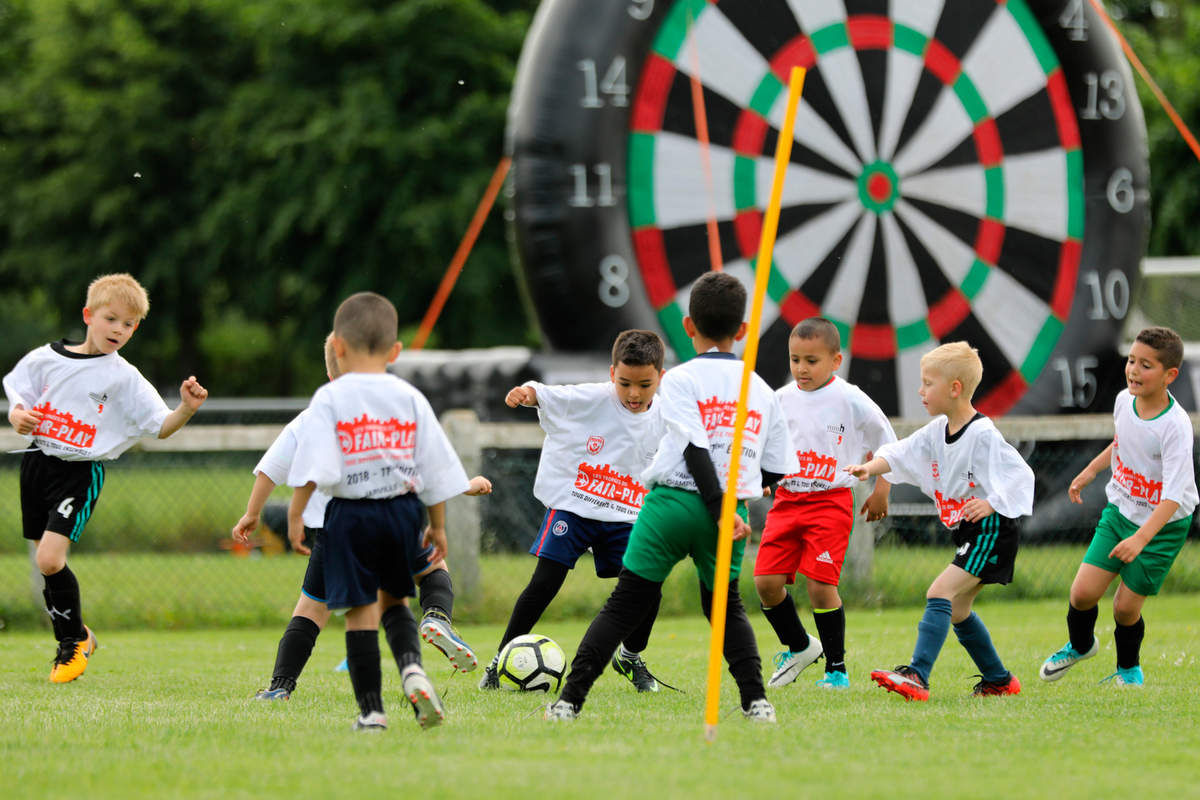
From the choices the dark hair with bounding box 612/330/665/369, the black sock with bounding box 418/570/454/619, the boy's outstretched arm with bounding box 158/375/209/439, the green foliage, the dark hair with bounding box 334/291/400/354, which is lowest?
the black sock with bounding box 418/570/454/619

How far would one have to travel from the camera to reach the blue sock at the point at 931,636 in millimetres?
5094

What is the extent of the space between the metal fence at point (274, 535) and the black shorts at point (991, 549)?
3329 mm

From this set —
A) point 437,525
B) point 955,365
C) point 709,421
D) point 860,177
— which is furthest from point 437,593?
point 860,177

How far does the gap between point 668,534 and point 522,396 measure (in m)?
0.95

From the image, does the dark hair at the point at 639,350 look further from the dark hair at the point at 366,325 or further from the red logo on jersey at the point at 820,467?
the dark hair at the point at 366,325

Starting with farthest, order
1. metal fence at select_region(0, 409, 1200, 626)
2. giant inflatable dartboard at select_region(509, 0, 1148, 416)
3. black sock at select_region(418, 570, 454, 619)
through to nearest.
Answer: giant inflatable dartboard at select_region(509, 0, 1148, 416), metal fence at select_region(0, 409, 1200, 626), black sock at select_region(418, 570, 454, 619)

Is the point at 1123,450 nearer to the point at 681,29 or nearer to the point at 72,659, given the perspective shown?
the point at 72,659

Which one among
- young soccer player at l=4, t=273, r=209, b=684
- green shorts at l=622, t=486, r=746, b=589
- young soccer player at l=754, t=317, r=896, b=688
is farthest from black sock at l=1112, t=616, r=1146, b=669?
young soccer player at l=4, t=273, r=209, b=684

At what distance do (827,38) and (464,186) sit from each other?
40.4ft

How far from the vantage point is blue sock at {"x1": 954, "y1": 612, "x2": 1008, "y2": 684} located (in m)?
5.20

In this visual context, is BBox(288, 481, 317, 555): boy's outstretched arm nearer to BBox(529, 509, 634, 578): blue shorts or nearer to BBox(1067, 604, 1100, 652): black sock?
BBox(529, 509, 634, 578): blue shorts

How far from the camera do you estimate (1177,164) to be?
2209cm

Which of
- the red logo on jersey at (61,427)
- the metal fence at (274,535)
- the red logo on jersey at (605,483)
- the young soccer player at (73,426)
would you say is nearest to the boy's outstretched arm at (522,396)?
the red logo on jersey at (605,483)

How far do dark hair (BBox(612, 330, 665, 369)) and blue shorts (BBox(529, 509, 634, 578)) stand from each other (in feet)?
2.53
